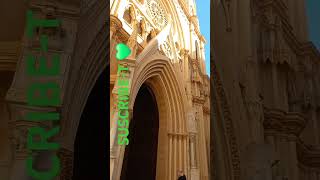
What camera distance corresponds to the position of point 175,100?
4.05m

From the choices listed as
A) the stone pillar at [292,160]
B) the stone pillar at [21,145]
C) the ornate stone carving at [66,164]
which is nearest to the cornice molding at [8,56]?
the stone pillar at [21,145]

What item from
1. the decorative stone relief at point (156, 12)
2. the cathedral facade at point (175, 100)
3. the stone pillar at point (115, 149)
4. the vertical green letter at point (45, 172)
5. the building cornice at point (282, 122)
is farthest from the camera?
the building cornice at point (282, 122)

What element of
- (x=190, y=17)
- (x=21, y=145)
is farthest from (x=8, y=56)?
(x=190, y=17)

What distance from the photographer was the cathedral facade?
2746mm

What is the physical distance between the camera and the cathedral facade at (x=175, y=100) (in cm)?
275

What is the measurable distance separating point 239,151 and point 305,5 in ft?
26.5

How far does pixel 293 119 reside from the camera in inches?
368

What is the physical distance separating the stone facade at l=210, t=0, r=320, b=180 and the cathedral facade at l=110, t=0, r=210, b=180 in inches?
26.9

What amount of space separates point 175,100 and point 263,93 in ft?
18.9

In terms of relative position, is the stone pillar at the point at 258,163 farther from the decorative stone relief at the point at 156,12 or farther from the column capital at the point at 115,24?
the column capital at the point at 115,24

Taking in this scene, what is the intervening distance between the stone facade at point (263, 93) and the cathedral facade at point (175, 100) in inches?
26.9

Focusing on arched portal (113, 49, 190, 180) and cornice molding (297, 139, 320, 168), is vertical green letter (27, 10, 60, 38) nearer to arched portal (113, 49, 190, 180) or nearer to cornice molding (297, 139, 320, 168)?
arched portal (113, 49, 190, 180)

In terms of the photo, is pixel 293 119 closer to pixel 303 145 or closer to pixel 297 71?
pixel 303 145

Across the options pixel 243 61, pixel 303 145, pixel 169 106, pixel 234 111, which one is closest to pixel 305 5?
pixel 303 145
